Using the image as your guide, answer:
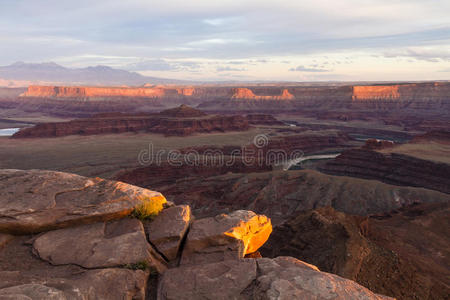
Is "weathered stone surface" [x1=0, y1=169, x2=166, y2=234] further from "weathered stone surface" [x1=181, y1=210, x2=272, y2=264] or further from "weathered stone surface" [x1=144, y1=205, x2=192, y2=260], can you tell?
"weathered stone surface" [x1=181, y1=210, x2=272, y2=264]

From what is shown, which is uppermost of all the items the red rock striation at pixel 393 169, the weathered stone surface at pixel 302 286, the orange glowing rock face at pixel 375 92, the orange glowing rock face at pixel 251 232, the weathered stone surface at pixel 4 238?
the orange glowing rock face at pixel 375 92

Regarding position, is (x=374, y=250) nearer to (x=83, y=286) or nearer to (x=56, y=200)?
(x=83, y=286)

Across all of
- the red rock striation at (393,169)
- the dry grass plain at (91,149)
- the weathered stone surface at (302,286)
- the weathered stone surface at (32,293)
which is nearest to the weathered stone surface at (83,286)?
the weathered stone surface at (32,293)

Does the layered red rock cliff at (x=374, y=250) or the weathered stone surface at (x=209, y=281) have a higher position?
the weathered stone surface at (x=209, y=281)

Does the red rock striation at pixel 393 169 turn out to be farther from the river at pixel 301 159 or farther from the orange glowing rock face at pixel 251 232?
the orange glowing rock face at pixel 251 232

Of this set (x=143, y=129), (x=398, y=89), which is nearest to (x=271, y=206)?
(x=143, y=129)

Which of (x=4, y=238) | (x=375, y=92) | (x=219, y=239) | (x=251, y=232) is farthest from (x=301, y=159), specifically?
(x=375, y=92)
